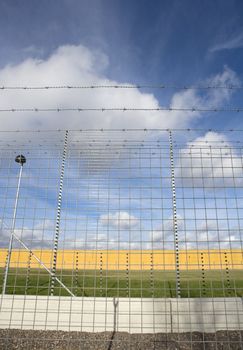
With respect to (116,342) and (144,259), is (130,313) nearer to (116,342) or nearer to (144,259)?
(116,342)

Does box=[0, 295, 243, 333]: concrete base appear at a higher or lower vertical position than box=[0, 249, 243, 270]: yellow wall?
lower

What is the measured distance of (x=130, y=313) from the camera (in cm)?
400

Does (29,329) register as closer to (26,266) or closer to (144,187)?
(26,266)

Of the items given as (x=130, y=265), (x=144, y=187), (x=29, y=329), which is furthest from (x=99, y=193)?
(x=29, y=329)

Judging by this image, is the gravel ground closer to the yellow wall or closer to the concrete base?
the concrete base

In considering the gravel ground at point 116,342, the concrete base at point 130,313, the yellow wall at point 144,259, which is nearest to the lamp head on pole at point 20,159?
the yellow wall at point 144,259

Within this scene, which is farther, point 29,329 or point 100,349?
point 29,329

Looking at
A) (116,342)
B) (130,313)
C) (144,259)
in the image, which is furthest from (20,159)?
(116,342)

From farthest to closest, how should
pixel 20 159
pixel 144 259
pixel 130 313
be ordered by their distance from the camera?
Result: pixel 130 313 < pixel 20 159 < pixel 144 259

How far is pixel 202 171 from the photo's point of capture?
11.5 feet

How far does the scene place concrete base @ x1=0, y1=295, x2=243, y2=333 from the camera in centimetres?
392

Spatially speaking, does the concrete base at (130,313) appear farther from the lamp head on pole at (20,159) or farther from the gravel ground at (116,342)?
the lamp head on pole at (20,159)

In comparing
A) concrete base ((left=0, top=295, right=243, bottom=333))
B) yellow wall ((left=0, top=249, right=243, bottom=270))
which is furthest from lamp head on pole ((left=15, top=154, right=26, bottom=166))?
A: concrete base ((left=0, top=295, right=243, bottom=333))

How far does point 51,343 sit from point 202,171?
A: 2999 millimetres
